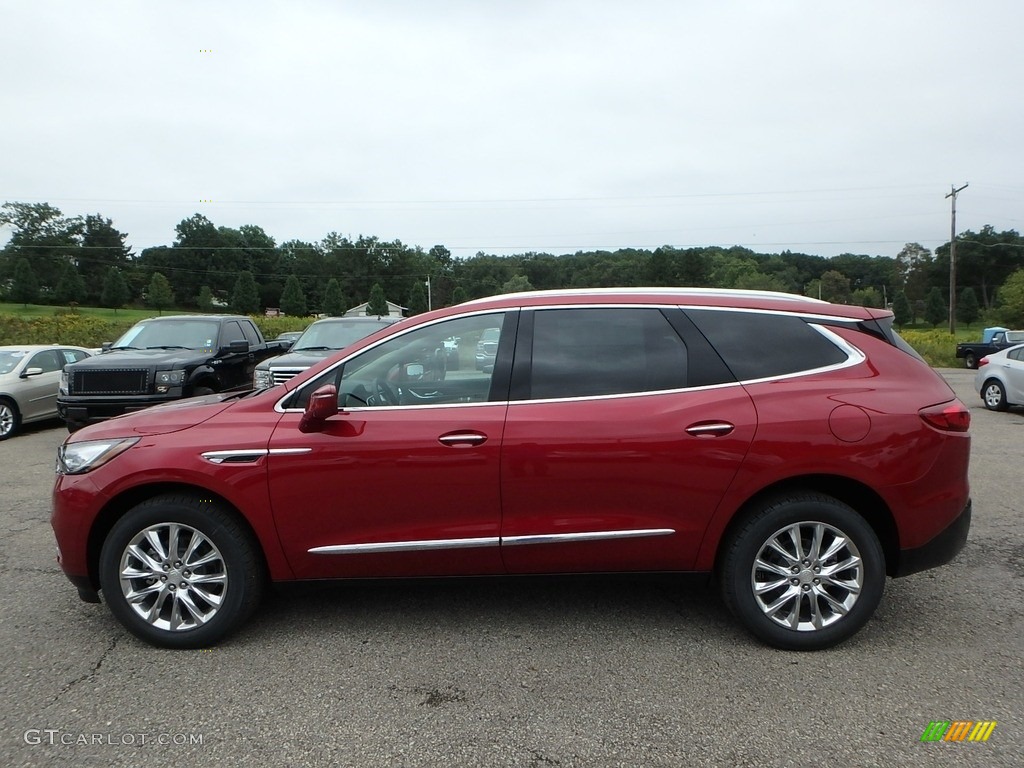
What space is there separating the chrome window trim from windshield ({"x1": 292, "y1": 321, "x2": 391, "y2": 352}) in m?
7.39

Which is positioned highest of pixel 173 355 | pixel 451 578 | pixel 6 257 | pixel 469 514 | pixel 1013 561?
pixel 6 257

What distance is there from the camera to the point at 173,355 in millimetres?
9602

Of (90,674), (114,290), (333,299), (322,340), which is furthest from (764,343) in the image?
(333,299)

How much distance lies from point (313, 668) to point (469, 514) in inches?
40.5

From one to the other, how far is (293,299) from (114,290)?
62.9 ft

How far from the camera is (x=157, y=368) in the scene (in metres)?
9.05

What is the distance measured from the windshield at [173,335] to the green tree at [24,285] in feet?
218

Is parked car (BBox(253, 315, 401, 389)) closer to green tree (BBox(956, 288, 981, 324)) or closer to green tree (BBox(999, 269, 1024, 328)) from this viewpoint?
green tree (BBox(999, 269, 1024, 328))

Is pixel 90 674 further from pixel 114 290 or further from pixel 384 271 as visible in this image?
pixel 384 271

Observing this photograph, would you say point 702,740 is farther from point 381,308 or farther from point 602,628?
point 381,308

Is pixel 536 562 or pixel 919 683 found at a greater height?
pixel 536 562

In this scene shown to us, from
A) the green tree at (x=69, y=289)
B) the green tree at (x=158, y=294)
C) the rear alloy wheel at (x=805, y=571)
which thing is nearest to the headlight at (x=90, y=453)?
the rear alloy wheel at (x=805, y=571)

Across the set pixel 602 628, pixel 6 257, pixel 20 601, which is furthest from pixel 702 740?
pixel 6 257

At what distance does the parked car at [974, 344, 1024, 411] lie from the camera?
13.1m
